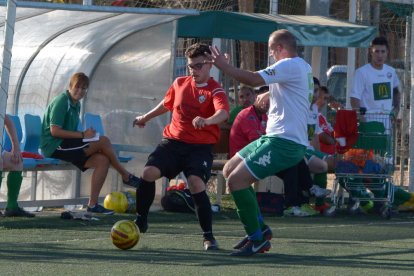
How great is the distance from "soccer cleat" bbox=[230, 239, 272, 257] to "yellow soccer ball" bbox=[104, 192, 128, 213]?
4.29m

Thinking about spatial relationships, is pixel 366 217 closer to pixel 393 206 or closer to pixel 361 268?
pixel 393 206

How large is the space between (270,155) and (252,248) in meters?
0.80

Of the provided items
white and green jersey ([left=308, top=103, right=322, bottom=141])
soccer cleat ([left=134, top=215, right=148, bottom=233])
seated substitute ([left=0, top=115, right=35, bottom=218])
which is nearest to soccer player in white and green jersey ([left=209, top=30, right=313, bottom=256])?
soccer cleat ([left=134, top=215, right=148, bottom=233])

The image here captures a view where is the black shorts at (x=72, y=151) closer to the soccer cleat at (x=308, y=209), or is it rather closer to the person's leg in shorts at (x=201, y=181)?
the soccer cleat at (x=308, y=209)

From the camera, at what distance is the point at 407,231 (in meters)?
12.0

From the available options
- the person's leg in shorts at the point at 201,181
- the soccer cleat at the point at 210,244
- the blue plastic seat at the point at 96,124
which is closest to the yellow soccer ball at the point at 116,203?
the blue plastic seat at the point at 96,124

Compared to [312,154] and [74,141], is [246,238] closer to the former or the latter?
[74,141]

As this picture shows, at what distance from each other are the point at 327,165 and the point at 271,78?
5.43 m

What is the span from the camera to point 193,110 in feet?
33.3

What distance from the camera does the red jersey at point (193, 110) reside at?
397 inches

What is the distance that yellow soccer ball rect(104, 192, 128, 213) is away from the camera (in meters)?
13.4

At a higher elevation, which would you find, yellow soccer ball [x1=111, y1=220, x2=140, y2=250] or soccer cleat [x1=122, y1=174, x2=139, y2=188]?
soccer cleat [x1=122, y1=174, x2=139, y2=188]

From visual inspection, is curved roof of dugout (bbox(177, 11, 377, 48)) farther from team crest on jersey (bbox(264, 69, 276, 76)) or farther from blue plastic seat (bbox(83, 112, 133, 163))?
team crest on jersey (bbox(264, 69, 276, 76))

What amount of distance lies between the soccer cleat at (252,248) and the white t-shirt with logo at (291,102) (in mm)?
924
